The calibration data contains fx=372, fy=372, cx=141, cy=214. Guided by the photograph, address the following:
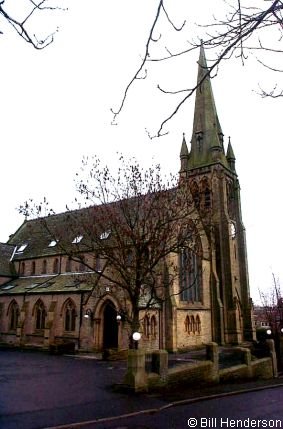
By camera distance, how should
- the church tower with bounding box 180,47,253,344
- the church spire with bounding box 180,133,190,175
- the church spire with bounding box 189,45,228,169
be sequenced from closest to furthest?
the church tower with bounding box 180,47,253,344
the church spire with bounding box 189,45,228,169
the church spire with bounding box 180,133,190,175

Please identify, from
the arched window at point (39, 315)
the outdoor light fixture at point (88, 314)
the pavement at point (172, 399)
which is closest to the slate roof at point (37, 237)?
the arched window at point (39, 315)

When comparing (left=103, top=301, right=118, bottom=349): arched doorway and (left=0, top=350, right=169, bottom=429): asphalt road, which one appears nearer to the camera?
(left=0, top=350, right=169, bottom=429): asphalt road

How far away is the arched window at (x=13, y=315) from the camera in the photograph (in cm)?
3634

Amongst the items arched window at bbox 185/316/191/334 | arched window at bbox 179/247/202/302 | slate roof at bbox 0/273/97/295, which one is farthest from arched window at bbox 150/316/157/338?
slate roof at bbox 0/273/97/295

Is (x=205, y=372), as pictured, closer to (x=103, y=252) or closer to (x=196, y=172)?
(x=103, y=252)

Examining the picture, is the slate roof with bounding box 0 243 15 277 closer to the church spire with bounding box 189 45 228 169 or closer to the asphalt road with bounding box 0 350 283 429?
the church spire with bounding box 189 45 228 169

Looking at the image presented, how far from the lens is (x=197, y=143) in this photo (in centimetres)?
4694

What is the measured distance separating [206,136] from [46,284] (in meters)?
26.3

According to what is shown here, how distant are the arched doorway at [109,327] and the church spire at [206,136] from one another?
71.3 feet

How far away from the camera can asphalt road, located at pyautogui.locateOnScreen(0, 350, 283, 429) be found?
10.0m

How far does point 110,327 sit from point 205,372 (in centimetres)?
1363

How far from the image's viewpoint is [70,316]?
32594mm

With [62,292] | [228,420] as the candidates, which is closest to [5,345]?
[62,292]

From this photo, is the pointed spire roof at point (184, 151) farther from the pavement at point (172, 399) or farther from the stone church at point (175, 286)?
the pavement at point (172, 399)
